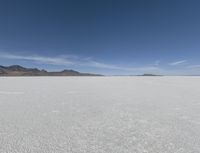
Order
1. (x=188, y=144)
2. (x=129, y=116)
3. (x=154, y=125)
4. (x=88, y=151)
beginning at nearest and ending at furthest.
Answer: (x=88, y=151)
(x=188, y=144)
(x=154, y=125)
(x=129, y=116)

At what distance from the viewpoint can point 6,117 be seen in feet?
8.84

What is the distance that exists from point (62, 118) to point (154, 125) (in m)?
1.58

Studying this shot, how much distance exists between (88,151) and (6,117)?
1951mm

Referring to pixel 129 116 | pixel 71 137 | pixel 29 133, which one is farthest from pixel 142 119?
pixel 29 133

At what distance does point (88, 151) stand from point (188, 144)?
1.17 m

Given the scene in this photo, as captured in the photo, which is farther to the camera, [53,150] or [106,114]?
[106,114]

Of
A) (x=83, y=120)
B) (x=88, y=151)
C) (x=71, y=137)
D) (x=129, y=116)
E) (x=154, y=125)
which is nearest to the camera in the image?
(x=88, y=151)

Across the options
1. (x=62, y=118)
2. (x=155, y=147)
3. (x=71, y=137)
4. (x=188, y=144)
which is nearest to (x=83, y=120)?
(x=62, y=118)

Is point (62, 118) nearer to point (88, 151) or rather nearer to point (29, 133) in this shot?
point (29, 133)

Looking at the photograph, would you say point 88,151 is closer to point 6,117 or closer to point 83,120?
point 83,120

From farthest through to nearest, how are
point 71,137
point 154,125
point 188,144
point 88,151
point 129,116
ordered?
point 129,116 → point 154,125 → point 71,137 → point 188,144 → point 88,151

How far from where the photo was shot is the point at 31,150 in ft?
5.13

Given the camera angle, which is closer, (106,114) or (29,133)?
(29,133)

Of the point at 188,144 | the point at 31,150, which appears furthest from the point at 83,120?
the point at 188,144
